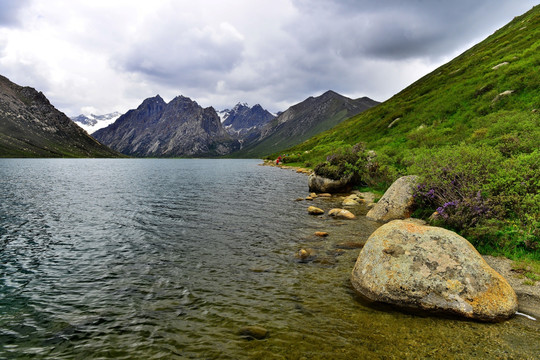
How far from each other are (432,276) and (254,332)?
695 cm

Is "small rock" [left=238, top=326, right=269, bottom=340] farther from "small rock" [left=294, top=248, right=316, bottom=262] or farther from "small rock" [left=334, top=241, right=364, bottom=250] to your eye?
"small rock" [left=334, top=241, right=364, bottom=250]

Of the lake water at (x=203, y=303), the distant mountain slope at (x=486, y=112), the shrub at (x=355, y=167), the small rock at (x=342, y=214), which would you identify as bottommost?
the lake water at (x=203, y=303)

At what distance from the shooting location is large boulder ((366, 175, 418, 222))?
21.5 m

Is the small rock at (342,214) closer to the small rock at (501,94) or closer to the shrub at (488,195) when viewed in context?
the shrub at (488,195)

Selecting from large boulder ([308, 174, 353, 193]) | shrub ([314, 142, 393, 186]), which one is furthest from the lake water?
large boulder ([308, 174, 353, 193])

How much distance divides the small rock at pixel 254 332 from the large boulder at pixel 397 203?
16618mm

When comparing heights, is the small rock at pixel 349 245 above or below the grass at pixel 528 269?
below

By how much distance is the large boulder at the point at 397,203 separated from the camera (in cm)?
2153

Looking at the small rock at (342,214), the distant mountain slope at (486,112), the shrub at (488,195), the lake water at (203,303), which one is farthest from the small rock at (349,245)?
the distant mountain slope at (486,112)

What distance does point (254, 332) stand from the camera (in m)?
8.65

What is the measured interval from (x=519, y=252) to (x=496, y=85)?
51257 mm

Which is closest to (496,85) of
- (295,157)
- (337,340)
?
(337,340)

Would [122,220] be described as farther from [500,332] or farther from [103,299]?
[500,332]

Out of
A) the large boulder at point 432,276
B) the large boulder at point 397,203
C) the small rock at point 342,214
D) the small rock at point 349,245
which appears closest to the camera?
the large boulder at point 432,276
